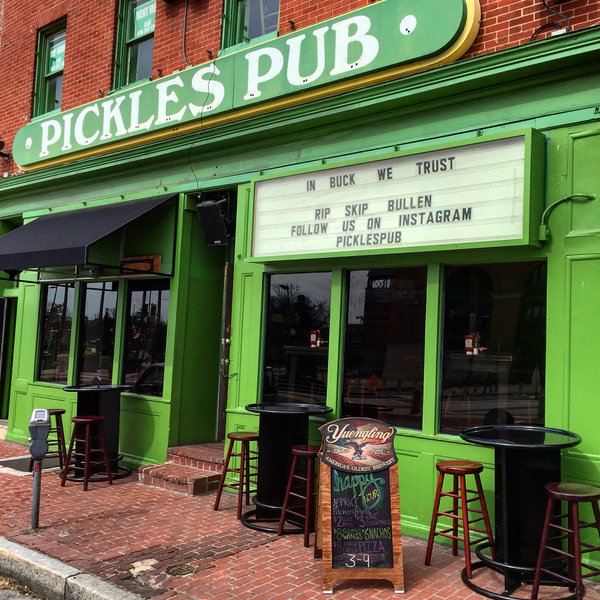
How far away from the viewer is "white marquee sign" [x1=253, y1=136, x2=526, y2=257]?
5.39 meters

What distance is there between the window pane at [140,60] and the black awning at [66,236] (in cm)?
216

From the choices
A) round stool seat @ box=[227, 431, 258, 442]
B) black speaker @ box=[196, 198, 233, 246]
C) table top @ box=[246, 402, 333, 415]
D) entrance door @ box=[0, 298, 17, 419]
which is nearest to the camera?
table top @ box=[246, 402, 333, 415]

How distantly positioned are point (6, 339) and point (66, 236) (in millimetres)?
4552

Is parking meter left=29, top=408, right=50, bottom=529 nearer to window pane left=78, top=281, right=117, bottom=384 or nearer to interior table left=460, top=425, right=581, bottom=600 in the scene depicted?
window pane left=78, top=281, right=117, bottom=384

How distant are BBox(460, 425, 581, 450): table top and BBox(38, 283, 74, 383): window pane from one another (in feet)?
23.4

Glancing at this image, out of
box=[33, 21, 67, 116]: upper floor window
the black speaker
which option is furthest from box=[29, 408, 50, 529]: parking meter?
box=[33, 21, 67, 116]: upper floor window

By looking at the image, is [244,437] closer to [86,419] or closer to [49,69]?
[86,419]

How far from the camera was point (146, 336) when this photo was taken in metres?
8.74

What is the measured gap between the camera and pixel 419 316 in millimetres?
6121

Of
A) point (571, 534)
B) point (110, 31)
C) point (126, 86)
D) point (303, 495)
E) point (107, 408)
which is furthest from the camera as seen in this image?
point (110, 31)

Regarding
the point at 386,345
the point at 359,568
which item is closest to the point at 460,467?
the point at 359,568

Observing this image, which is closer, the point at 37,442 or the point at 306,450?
the point at 37,442

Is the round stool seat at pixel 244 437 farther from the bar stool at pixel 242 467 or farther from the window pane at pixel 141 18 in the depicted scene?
the window pane at pixel 141 18

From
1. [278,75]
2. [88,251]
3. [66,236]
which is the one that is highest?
[278,75]
